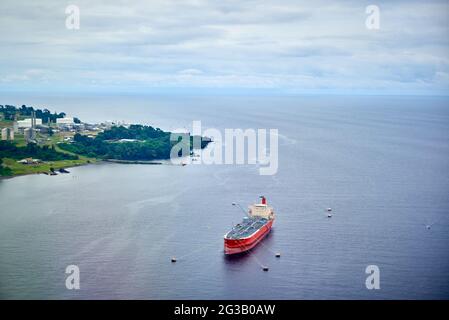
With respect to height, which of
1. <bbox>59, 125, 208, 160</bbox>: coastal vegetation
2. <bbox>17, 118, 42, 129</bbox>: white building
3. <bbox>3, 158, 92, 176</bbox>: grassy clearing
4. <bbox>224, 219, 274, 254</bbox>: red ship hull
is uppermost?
<bbox>17, 118, 42, 129</bbox>: white building

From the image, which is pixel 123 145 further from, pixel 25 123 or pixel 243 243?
pixel 243 243

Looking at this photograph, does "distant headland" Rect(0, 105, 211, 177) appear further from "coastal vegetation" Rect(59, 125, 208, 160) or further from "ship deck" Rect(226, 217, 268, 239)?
"ship deck" Rect(226, 217, 268, 239)

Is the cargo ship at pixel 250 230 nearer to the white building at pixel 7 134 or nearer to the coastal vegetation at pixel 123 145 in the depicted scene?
the coastal vegetation at pixel 123 145

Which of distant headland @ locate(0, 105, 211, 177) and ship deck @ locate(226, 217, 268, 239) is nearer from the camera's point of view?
ship deck @ locate(226, 217, 268, 239)

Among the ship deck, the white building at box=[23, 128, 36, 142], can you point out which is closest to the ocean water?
the ship deck

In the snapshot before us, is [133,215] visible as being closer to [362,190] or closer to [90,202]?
[90,202]

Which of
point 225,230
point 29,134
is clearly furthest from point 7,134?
point 225,230

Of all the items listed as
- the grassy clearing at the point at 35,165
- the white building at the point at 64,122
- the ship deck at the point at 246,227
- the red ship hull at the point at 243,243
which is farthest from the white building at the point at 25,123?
the red ship hull at the point at 243,243
